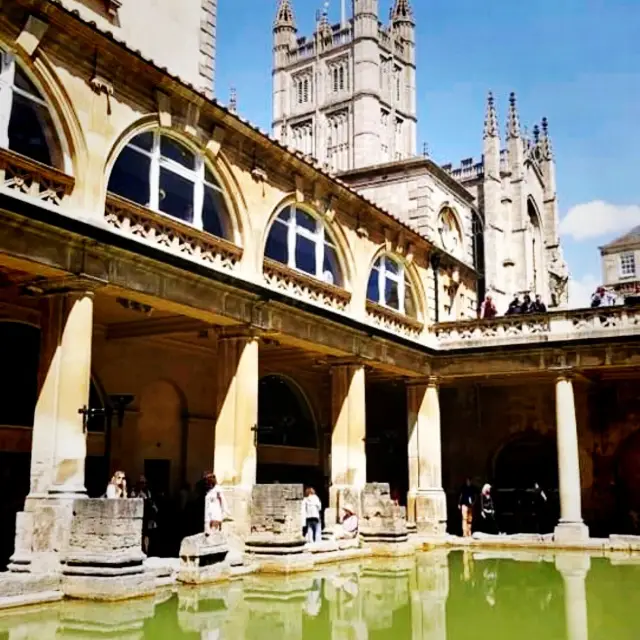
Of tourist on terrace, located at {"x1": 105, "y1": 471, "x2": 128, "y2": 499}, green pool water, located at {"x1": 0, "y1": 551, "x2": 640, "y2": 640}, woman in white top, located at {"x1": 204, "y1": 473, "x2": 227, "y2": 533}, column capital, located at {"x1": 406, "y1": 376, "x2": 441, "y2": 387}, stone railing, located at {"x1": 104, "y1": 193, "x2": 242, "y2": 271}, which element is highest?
stone railing, located at {"x1": 104, "y1": 193, "x2": 242, "y2": 271}

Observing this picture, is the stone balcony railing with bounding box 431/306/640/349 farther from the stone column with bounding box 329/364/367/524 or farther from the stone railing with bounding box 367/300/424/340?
the stone column with bounding box 329/364/367/524

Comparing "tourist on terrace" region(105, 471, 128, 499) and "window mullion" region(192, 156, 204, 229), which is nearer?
"tourist on terrace" region(105, 471, 128, 499)

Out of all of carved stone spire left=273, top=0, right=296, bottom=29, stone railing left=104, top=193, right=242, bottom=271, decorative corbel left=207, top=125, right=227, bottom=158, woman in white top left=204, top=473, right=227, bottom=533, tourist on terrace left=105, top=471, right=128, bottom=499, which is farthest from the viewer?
carved stone spire left=273, top=0, right=296, bottom=29

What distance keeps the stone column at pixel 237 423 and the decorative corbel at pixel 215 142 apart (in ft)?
12.1

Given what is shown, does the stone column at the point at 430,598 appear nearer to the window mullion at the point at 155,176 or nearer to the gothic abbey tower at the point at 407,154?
the window mullion at the point at 155,176

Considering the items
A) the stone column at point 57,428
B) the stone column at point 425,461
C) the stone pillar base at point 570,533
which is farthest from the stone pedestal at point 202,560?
the stone pillar base at point 570,533

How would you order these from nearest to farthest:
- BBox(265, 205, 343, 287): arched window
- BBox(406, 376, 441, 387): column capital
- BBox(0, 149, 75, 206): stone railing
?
1. BBox(0, 149, 75, 206): stone railing
2. BBox(265, 205, 343, 287): arched window
3. BBox(406, 376, 441, 387): column capital

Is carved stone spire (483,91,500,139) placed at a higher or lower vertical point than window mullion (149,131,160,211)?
higher

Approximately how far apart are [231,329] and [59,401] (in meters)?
4.87

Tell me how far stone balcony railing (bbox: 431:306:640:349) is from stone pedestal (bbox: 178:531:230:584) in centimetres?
1245

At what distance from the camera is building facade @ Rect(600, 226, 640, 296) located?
60.0 m

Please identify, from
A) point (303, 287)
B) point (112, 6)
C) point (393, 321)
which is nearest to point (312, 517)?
point (303, 287)

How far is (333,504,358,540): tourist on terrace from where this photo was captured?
18125 mm

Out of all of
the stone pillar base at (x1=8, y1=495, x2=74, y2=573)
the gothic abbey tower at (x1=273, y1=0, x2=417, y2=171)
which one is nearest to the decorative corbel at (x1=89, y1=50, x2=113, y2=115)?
the stone pillar base at (x1=8, y1=495, x2=74, y2=573)
